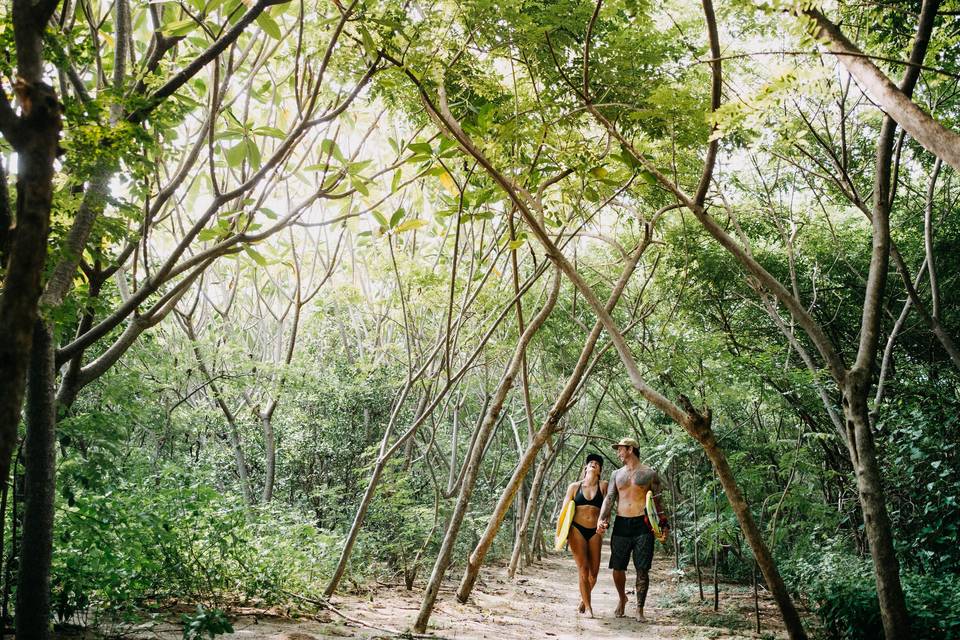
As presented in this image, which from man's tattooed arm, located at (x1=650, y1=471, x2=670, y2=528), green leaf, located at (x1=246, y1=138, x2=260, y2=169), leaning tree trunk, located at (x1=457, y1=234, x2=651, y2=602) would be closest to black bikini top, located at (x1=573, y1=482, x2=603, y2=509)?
man's tattooed arm, located at (x1=650, y1=471, x2=670, y2=528)

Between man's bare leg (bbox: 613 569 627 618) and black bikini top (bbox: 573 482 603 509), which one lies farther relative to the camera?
black bikini top (bbox: 573 482 603 509)

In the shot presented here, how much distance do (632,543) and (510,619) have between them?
1.66 meters

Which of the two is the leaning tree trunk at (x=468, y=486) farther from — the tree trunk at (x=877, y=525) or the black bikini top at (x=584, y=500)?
the tree trunk at (x=877, y=525)

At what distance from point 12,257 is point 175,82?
5.63 ft

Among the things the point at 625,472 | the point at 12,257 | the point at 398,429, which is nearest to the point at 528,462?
the point at 625,472

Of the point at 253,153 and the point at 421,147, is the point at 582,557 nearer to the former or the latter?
the point at 421,147

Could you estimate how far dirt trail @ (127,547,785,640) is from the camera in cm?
557

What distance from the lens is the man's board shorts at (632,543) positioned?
7.50 metres

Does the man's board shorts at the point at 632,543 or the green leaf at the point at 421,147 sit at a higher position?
the green leaf at the point at 421,147

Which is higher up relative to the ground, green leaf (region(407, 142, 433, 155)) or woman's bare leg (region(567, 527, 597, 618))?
green leaf (region(407, 142, 433, 155))

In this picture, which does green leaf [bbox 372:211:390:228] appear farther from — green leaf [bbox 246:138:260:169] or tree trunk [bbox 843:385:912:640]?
tree trunk [bbox 843:385:912:640]

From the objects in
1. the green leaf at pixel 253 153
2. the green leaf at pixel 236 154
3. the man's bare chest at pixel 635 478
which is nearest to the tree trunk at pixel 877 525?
the man's bare chest at pixel 635 478

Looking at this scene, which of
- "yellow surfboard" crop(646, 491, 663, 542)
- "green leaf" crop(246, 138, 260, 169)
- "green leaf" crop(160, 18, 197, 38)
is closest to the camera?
"green leaf" crop(160, 18, 197, 38)

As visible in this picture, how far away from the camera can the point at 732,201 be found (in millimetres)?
9430
